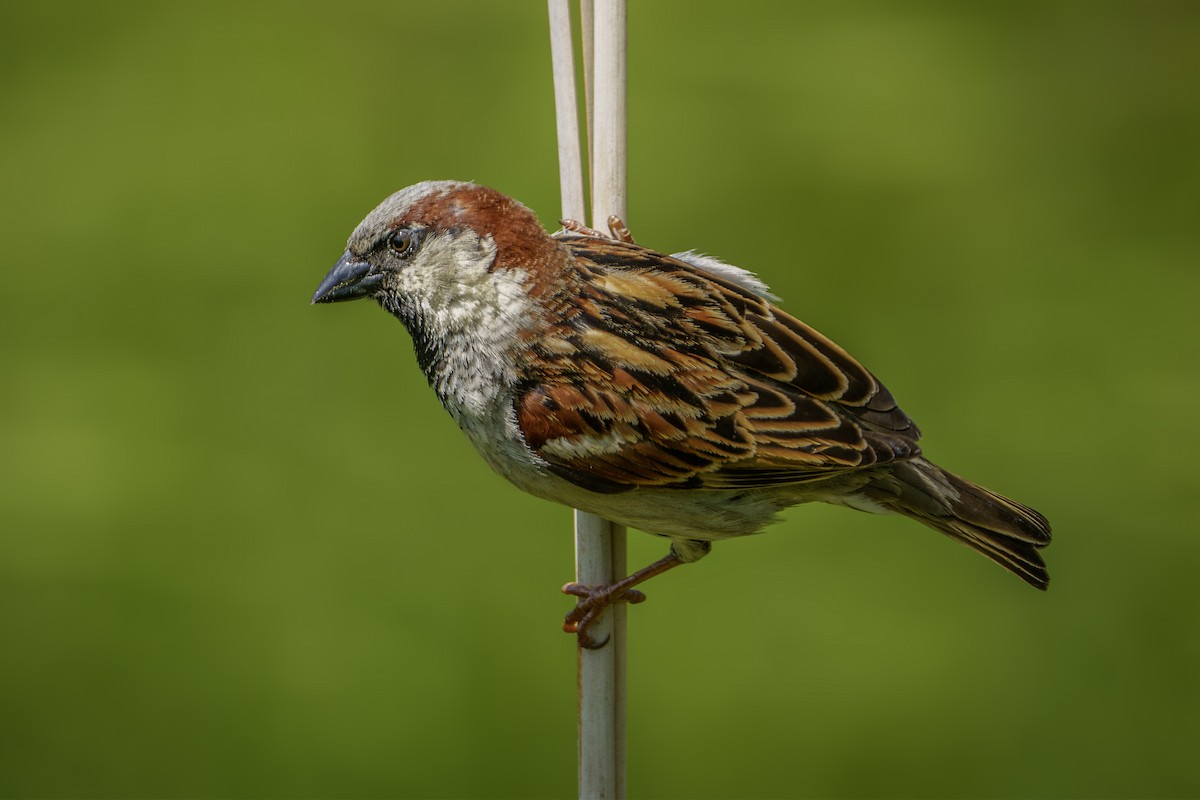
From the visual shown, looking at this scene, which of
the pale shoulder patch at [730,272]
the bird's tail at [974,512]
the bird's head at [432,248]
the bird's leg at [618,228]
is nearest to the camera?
the bird's head at [432,248]

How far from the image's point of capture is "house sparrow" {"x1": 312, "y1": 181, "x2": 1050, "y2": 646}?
2.28m

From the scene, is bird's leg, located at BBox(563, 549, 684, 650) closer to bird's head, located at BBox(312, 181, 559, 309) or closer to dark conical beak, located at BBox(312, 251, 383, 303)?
bird's head, located at BBox(312, 181, 559, 309)

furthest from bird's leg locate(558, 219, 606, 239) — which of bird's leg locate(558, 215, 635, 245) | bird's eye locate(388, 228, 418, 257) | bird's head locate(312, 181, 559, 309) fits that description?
bird's eye locate(388, 228, 418, 257)

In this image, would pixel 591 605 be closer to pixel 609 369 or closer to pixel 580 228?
pixel 609 369

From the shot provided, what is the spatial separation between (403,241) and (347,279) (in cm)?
11

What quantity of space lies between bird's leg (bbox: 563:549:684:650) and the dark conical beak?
26.3 inches

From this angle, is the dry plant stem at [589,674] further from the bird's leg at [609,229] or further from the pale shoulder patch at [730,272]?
the pale shoulder patch at [730,272]

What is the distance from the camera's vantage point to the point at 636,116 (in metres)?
4.61

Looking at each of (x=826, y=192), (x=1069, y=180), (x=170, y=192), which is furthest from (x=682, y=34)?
(x=170, y=192)

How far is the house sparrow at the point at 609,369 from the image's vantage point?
7.47 ft

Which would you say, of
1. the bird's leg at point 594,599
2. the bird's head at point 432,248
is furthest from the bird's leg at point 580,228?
the bird's leg at point 594,599

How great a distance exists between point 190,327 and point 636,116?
5.23ft

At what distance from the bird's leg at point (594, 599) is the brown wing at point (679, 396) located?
234mm

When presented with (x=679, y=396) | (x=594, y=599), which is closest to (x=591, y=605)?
(x=594, y=599)
